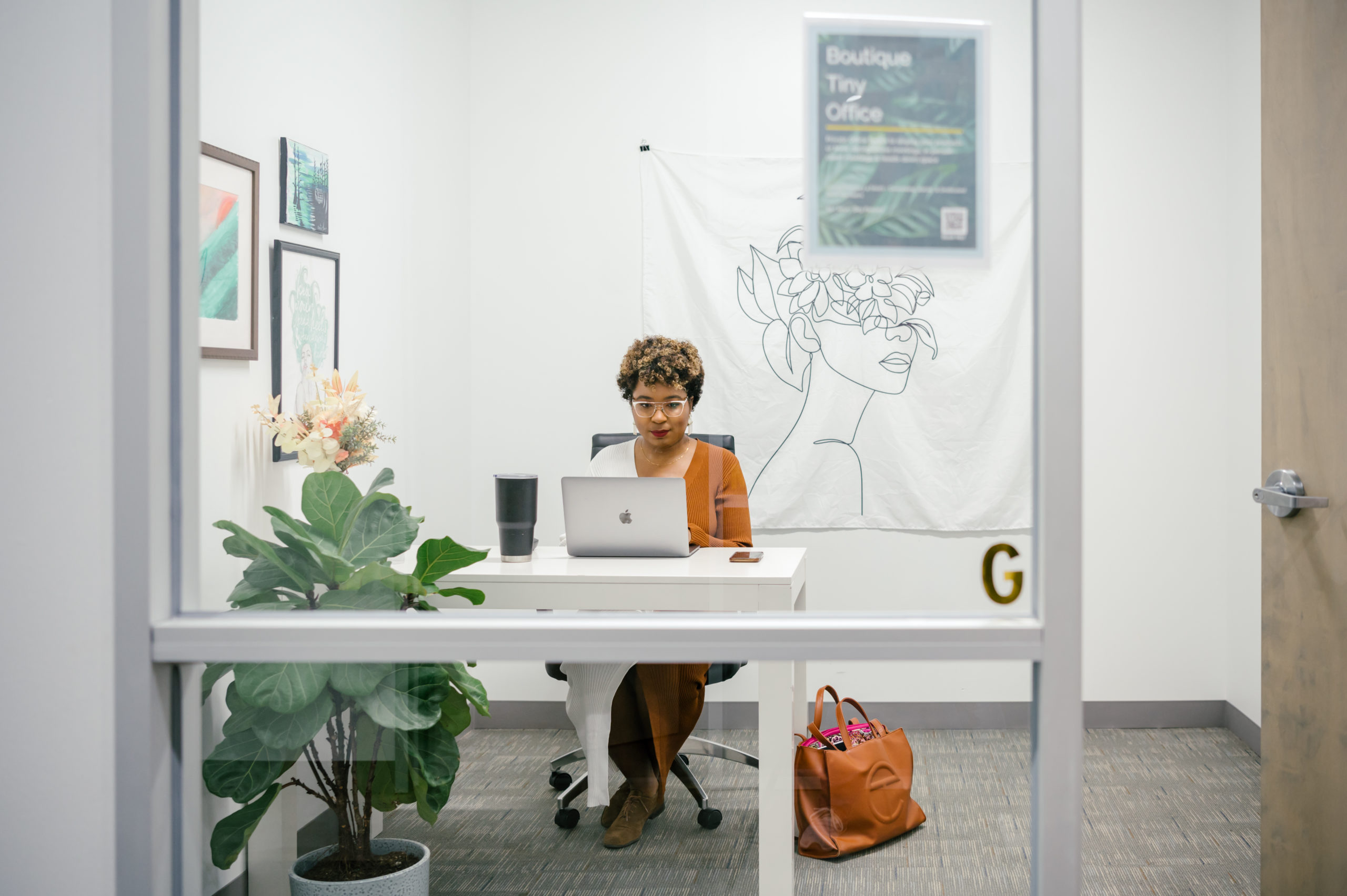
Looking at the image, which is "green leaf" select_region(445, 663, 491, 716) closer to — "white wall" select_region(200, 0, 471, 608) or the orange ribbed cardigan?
"white wall" select_region(200, 0, 471, 608)

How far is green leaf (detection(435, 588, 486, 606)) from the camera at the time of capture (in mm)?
1435

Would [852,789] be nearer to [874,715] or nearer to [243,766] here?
[874,715]

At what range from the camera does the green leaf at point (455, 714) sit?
56.1 inches

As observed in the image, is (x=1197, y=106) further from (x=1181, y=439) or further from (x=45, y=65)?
(x=45, y=65)

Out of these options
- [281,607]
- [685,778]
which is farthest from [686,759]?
[281,607]

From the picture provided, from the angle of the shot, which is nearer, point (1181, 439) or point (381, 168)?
point (381, 168)

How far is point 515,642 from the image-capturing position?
4.37 feet

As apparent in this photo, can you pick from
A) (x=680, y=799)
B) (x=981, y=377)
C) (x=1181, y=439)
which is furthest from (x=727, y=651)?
(x=1181, y=439)

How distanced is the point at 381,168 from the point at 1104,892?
2.16 metres

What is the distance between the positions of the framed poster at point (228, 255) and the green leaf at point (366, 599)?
0.42 metres

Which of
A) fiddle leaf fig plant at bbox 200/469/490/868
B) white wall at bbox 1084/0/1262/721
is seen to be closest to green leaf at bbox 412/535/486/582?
fiddle leaf fig plant at bbox 200/469/490/868

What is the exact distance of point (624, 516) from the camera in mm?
1481

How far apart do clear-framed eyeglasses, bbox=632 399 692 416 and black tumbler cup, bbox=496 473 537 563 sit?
213 millimetres

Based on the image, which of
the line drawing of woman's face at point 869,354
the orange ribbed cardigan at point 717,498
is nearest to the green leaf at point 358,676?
the orange ribbed cardigan at point 717,498
